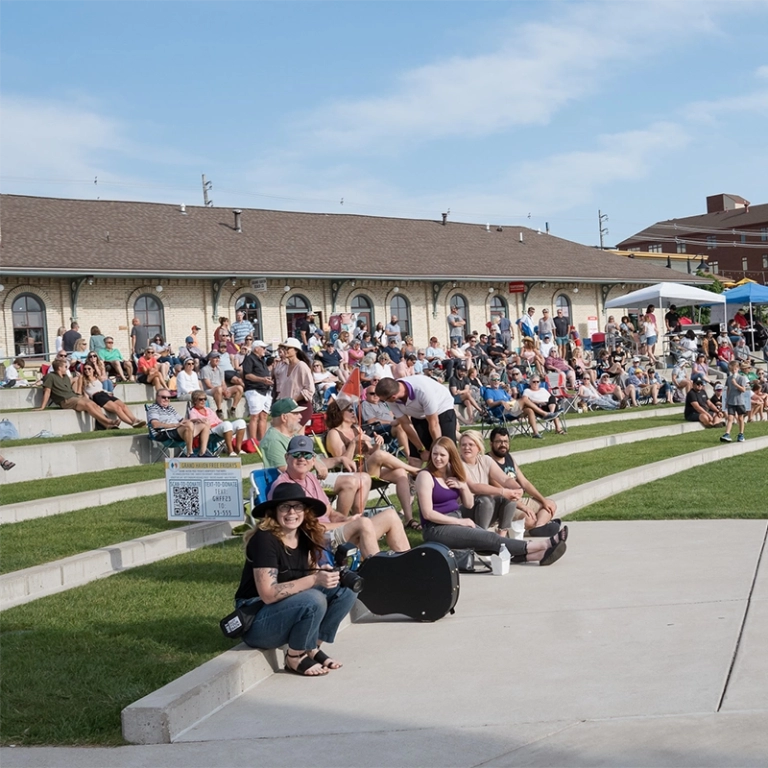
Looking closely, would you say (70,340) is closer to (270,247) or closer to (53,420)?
(53,420)

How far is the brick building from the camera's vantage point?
29969 mm

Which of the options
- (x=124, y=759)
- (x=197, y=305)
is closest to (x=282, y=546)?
(x=124, y=759)

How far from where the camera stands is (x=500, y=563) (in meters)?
8.88

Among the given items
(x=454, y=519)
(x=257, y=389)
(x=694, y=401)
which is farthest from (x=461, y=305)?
(x=454, y=519)

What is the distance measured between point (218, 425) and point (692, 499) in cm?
731

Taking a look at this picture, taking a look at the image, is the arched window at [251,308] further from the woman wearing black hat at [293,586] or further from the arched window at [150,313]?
the woman wearing black hat at [293,586]

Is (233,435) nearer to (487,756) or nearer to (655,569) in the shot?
(655,569)

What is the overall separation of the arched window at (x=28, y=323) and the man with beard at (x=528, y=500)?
859 inches

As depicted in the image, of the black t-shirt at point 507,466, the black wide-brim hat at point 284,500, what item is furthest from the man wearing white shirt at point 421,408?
the black wide-brim hat at point 284,500

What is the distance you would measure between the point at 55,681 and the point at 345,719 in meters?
1.64

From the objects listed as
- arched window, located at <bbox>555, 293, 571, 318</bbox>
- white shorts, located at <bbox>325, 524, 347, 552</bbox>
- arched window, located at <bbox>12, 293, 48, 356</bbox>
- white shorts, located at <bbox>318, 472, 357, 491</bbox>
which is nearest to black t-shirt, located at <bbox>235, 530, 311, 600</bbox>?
white shorts, located at <bbox>325, 524, 347, 552</bbox>

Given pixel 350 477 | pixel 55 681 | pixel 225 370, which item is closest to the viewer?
pixel 55 681

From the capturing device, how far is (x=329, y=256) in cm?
3641

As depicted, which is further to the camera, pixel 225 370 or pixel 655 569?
pixel 225 370
